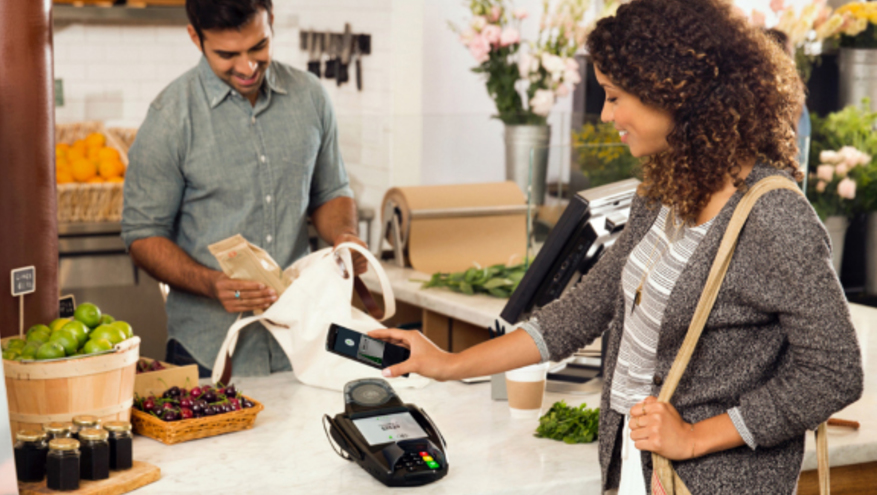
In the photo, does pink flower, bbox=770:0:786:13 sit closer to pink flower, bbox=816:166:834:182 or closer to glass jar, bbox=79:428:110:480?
pink flower, bbox=816:166:834:182

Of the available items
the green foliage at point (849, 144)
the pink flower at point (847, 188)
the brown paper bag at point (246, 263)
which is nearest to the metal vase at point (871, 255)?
the green foliage at point (849, 144)

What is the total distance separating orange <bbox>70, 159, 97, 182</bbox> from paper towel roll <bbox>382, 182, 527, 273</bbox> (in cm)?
135

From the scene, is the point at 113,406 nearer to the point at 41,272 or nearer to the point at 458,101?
the point at 41,272

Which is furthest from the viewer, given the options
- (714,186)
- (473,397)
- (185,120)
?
(185,120)

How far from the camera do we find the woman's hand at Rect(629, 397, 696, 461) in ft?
4.50

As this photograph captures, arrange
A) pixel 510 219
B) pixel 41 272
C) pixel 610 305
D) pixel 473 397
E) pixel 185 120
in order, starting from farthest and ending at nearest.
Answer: pixel 510 219, pixel 185 120, pixel 473 397, pixel 41 272, pixel 610 305

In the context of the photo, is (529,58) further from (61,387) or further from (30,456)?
(30,456)

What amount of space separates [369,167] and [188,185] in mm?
1546

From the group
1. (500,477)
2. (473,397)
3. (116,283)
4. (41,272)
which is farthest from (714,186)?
(116,283)

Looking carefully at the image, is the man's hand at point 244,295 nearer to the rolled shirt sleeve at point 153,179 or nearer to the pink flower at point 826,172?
the rolled shirt sleeve at point 153,179

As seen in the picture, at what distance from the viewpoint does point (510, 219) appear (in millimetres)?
3820

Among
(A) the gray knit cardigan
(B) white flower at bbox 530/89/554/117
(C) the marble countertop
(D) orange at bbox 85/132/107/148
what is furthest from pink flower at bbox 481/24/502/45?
(A) the gray knit cardigan

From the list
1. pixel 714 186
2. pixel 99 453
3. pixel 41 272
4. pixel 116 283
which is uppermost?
pixel 714 186

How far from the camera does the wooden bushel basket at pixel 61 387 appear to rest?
1.61 metres
